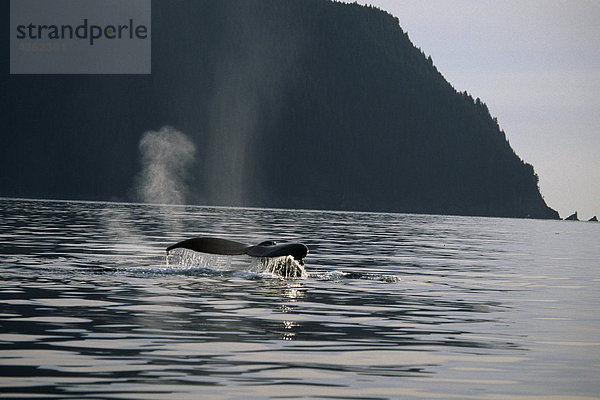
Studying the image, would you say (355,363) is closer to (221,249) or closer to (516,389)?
(516,389)

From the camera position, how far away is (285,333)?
56.6 feet

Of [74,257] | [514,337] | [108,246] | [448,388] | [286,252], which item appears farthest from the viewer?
[108,246]

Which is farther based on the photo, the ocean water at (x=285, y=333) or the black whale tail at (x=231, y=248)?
the black whale tail at (x=231, y=248)

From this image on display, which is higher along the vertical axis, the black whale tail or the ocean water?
the black whale tail

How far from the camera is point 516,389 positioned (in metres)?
12.9

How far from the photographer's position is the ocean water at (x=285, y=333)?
12.6 metres

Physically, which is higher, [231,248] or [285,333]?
[231,248]

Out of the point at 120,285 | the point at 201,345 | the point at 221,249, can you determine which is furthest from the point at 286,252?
the point at 201,345

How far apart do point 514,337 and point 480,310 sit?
4378 millimetres

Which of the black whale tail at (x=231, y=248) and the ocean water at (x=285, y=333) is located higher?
the black whale tail at (x=231, y=248)

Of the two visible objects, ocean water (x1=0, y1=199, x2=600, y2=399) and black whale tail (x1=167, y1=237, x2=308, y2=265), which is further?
black whale tail (x1=167, y1=237, x2=308, y2=265)

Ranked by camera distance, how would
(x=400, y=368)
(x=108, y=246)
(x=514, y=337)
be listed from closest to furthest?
1. (x=400, y=368)
2. (x=514, y=337)
3. (x=108, y=246)

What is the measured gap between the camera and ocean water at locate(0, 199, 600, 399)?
12617 mm

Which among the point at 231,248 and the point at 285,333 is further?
the point at 231,248
